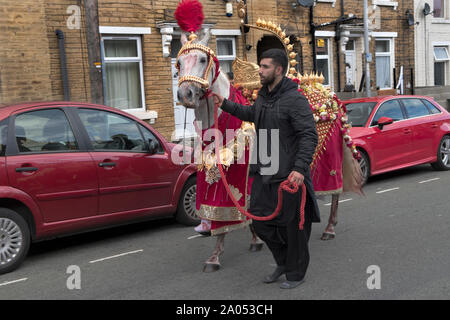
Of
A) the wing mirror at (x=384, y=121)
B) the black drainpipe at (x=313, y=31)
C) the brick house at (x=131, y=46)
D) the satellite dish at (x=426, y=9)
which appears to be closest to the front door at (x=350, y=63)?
the brick house at (x=131, y=46)

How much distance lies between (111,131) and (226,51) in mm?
9660

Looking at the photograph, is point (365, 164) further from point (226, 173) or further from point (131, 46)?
point (131, 46)

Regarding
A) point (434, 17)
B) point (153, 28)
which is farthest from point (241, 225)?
point (434, 17)

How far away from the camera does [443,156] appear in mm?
11461

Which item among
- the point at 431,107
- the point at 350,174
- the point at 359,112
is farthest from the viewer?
the point at 431,107

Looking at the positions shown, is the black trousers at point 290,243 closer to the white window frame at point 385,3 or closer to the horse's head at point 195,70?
the horse's head at point 195,70

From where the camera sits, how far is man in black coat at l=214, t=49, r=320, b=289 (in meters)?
4.50

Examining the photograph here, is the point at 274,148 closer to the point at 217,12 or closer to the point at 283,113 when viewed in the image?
the point at 283,113

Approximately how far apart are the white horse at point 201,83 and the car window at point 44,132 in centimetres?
188

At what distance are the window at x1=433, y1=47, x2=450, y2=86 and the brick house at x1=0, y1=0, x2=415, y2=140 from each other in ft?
19.0

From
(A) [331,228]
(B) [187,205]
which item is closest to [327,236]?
(A) [331,228]

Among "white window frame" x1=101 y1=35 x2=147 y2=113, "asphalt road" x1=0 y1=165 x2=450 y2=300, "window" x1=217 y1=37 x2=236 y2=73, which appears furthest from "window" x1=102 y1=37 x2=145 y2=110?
"asphalt road" x1=0 y1=165 x2=450 y2=300

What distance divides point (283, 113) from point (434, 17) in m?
21.4

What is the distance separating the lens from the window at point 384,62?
2109cm
